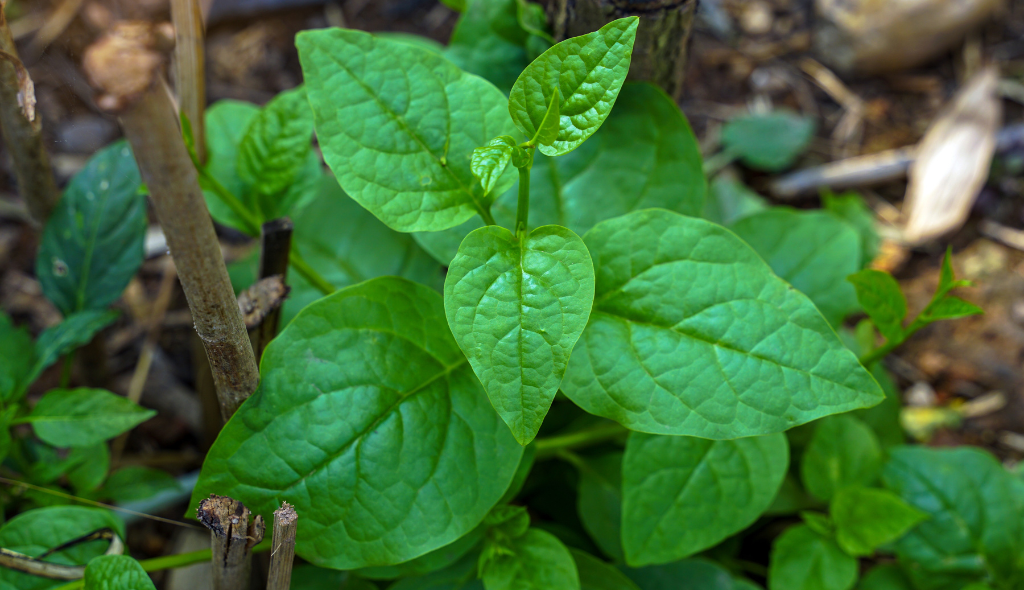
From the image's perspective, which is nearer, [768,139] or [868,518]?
[868,518]

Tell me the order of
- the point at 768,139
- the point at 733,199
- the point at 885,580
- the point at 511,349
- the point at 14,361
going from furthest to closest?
the point at 768,139
the point at 733,199
the point at 885,580
the point at 14,361
the point at 511,349

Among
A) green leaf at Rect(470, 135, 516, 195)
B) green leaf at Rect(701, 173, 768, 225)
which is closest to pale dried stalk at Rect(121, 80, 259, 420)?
green leaf at Rect(470, 135, 516, 195)

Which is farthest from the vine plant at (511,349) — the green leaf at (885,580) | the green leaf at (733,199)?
the green leaf at (733,199)

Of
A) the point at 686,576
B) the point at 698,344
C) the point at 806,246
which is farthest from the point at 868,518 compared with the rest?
the point at 698,344

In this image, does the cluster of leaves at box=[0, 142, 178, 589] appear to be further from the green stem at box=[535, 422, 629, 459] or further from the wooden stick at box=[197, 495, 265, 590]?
the green stem at box=[535, 422, 629, 459]

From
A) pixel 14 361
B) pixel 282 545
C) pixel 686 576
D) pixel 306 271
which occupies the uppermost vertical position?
pixel 306 271

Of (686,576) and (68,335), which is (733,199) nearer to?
(686,576)

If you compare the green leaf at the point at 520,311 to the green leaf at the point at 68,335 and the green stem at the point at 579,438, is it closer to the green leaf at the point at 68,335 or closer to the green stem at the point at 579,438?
the green stem at the point at 579,438
